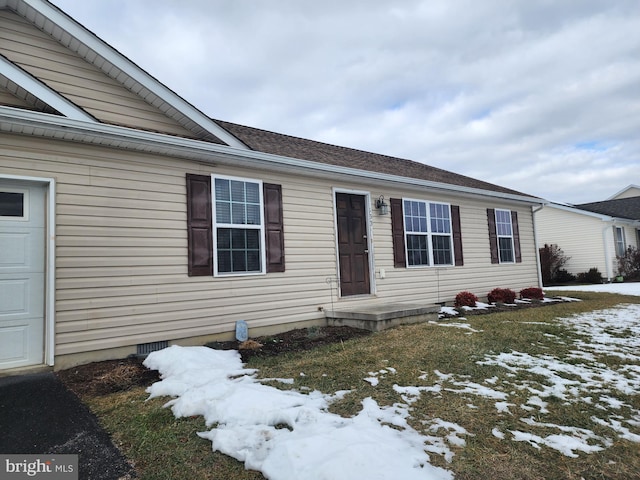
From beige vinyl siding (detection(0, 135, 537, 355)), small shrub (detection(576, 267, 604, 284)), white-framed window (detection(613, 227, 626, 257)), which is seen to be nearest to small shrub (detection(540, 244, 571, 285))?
small shrub (detection(576, 267, 604, 284))

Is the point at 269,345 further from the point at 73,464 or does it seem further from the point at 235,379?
the point at 73,464

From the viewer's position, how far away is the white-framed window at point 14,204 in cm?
402

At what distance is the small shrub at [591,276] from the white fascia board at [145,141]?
15034mm

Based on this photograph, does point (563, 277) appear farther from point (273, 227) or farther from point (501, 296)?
point (273, 227)

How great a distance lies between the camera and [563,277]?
17781mm

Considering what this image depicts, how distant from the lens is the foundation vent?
15.6 feet

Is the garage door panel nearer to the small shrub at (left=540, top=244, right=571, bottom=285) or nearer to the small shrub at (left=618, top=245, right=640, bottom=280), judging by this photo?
the small shrub at (left=540, top=244, right=571, bottom=285)

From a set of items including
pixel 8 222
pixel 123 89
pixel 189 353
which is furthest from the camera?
pixel 123 89

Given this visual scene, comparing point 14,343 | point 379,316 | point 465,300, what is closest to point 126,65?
point 14,343

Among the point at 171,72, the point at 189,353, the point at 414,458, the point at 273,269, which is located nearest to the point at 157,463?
the point at 414,458

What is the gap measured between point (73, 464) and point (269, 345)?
3.18 m

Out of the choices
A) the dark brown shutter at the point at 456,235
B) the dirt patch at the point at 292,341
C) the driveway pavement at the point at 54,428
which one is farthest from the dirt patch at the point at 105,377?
the dark brown shutter at the point at 456,235

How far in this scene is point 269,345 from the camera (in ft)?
17.3

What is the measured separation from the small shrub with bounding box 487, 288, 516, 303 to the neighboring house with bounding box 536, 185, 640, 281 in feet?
34.4
